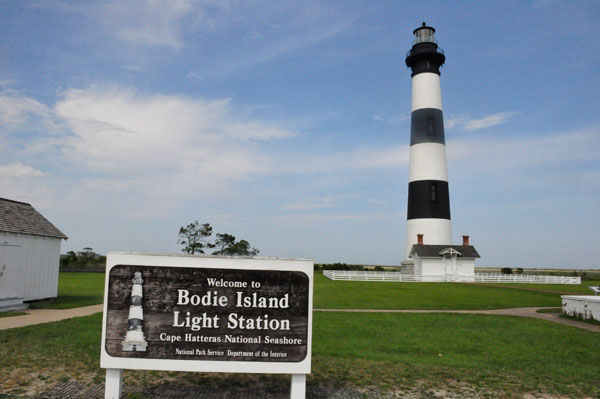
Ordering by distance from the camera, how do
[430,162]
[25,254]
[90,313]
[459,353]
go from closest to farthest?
[459,353]
[90,313]
[25,254]
[430,162]

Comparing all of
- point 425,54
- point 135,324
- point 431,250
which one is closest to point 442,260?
point 431,250

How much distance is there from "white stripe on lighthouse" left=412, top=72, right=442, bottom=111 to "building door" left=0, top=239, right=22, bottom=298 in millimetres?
33421

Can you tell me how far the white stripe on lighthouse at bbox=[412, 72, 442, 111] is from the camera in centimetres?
4038

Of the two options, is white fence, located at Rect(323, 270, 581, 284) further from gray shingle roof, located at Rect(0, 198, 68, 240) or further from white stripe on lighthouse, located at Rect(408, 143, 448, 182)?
gray shingle roof, located at Rect(0, 198, 68, 240)

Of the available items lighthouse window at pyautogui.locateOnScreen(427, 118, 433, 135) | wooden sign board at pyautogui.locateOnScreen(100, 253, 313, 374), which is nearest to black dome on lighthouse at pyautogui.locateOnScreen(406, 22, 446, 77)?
lighthouse window at pyautogui.locateOnScreen(427, 118, 433, 135)

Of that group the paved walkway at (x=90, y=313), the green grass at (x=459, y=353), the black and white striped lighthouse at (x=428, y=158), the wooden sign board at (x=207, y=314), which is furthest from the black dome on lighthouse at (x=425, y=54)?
the wooden sign board at (x=207, y=314)

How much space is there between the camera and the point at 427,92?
4062cm

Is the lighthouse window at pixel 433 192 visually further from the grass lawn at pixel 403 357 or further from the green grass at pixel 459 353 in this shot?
the grass lawn at pixel 403 357

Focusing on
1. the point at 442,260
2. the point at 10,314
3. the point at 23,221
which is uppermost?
the point at 23,221

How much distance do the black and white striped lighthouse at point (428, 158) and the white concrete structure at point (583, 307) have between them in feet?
74.5

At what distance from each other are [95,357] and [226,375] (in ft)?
9.39

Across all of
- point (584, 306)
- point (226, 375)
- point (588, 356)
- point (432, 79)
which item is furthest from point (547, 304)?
point (432, 79)

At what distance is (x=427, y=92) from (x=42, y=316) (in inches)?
1393

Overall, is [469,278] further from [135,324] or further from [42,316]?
[135,324]
